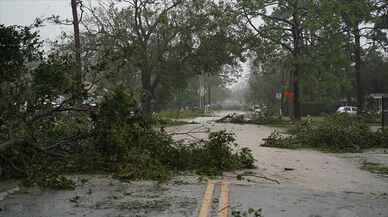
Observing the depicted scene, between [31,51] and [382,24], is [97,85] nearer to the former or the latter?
[31,51]

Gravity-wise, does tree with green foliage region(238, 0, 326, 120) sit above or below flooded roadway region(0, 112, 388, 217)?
above

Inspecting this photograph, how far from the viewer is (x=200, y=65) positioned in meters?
38.5

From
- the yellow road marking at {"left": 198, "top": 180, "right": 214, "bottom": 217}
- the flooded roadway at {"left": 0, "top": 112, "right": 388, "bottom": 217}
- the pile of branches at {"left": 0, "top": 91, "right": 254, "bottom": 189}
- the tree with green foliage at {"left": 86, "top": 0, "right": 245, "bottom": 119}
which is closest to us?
the yellow road marking at {"left": 198, "top": 180, "right": 214, "bottom": 217}

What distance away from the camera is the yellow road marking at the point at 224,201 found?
284 inches

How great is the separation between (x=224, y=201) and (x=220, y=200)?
10 centimetres

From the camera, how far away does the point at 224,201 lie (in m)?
7.97

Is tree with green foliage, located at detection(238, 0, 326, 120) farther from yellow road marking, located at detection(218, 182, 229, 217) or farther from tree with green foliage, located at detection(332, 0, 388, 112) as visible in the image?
yellow road marking, located at detection(218, 182, 229, 217)

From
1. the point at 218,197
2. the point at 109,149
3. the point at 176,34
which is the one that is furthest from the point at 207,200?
the point at 176,34

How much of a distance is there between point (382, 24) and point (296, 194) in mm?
40024

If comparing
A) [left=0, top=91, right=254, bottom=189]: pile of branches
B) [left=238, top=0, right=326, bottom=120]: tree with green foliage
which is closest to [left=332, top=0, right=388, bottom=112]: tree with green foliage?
[left=238, top=0, right=326, bottom=120]: tree with green foliage

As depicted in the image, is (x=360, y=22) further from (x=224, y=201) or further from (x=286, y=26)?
(x=224, y=201)

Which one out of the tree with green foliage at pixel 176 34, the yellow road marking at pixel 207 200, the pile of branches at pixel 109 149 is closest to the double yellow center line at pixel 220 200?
the yellow road marking at pixel 207 200

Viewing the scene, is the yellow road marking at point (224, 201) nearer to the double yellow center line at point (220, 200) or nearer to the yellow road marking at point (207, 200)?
the double yellow center line at point (220, 200)

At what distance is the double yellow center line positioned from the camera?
7191 millimetres
